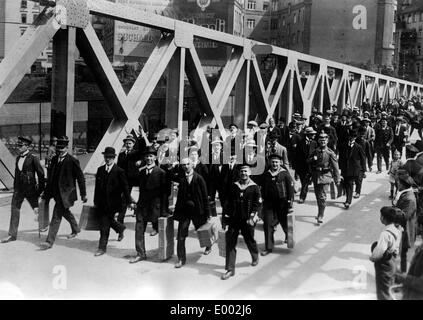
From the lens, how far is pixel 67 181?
7.31 m

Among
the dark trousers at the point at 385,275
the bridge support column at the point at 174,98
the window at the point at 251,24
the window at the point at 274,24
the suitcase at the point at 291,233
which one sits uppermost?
the window at the point at 274,24

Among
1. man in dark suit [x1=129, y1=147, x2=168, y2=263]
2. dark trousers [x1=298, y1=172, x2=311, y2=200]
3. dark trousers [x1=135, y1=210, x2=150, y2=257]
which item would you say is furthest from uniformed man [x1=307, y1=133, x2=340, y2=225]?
dark trousers [x1=135, y1=210, x2=150, y2=257]

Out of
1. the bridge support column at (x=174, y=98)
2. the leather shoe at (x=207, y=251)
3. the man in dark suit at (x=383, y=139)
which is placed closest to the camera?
Answer: the leather shoe at (x=207, y=251)

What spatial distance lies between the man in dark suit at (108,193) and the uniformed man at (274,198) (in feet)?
6.53

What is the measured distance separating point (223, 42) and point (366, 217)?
241 inches

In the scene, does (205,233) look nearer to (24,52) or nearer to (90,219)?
(90,219)

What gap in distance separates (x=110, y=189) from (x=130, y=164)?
2.00m

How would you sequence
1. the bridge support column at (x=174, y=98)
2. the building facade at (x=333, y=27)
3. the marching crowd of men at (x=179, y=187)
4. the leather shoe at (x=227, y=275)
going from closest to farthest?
the leather shoe at (x=227, y=275), the marching crowd of men at (x=179, y=187), the bridge support column at (x=174, y=98), the building facade at (x=333, y=27)

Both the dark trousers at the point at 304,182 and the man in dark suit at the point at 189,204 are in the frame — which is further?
the dark trousers at the point at 304,182

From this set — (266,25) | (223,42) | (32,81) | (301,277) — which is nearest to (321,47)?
(266,25)

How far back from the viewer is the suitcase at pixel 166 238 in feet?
22.2

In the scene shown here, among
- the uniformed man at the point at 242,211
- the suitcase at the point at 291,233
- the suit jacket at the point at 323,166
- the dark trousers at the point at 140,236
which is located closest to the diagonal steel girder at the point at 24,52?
the dark trousers at the point at 140,236

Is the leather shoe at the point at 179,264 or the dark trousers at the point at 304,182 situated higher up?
the dark trousers at the point at 304,182

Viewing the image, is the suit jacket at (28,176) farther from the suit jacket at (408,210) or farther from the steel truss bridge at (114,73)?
the suit jacket at (408,210)
